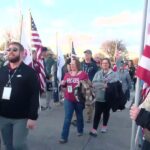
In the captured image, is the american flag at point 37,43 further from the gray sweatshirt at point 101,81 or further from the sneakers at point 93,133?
the sneakers at point 93,133

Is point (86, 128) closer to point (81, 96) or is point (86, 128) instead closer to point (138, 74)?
point (81, 96)

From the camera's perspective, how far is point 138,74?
4762 millimetres

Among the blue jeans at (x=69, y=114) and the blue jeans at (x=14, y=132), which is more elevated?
the blue jeans at (x=14, y=132)

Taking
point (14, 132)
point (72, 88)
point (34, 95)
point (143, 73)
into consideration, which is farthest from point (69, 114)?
point (143, 73)

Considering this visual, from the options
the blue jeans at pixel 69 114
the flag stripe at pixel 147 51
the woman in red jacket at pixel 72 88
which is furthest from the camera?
the woman in red jacket at pixel 72 88

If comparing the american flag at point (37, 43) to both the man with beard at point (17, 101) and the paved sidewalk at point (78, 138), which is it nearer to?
the paved sidewalk at point (78, 138)

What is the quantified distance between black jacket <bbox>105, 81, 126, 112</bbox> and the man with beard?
3560 mm

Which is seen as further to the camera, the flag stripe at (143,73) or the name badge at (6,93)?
the name badge at (6,93)

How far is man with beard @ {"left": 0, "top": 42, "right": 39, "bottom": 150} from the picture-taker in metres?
5.39

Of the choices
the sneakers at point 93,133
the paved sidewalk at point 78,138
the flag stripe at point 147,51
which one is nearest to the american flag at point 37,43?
the paved sidewalk at point 78,138

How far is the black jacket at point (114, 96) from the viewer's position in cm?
893

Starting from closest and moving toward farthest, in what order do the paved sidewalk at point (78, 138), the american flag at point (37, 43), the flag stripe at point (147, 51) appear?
the flag stripe at point (147, 51) < the paved sidewalk at point (78, 138) < the american flag at point (37, 43)

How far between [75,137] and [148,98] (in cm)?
474

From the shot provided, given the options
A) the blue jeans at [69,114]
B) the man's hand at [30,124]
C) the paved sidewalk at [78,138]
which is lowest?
the paved sidewalk at [78,138]
